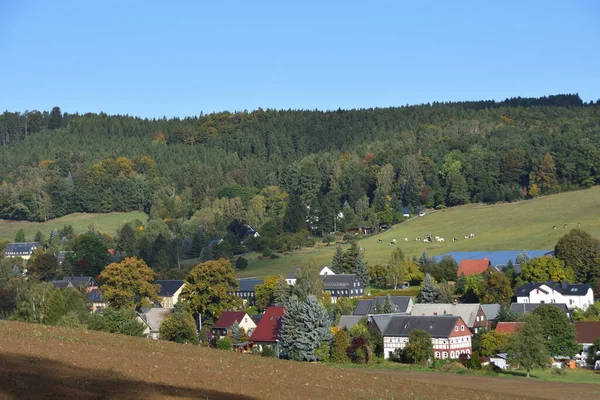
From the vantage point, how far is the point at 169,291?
93.8 meters

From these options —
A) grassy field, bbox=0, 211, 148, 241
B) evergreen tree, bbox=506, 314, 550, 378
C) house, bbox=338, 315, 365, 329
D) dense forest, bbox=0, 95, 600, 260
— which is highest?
dense forest, bbox=0, 95, 600, 260

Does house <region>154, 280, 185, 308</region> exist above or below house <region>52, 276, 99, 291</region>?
below

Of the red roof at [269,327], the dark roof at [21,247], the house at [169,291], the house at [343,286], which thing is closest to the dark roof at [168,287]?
the house at [169,291]

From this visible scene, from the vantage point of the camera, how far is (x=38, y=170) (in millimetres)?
186125

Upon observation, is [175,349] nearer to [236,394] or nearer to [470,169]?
[236,394]

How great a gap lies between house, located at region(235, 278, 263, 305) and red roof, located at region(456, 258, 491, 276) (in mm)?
18982

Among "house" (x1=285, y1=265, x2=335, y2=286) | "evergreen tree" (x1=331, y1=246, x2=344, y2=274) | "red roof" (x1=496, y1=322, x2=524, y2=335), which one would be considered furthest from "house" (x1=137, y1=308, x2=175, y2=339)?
"red roof" (x1=496, y1=322, x2=524, y2=335)

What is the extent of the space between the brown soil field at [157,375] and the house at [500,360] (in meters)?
14.5

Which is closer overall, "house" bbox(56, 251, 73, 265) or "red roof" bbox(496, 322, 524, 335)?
"red roof" bbox(496, 322, 524, 335)

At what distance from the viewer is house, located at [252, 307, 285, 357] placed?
223 feet

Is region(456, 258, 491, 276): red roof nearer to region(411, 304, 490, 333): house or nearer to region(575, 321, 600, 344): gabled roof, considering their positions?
region(411, 304, 490, 333): house

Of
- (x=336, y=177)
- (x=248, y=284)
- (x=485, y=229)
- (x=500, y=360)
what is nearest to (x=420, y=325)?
(x=500, y=360)

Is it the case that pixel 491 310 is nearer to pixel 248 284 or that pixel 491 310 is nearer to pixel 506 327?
pixel 506 327

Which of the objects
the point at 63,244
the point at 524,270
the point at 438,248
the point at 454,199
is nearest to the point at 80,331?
the point at 524,270
